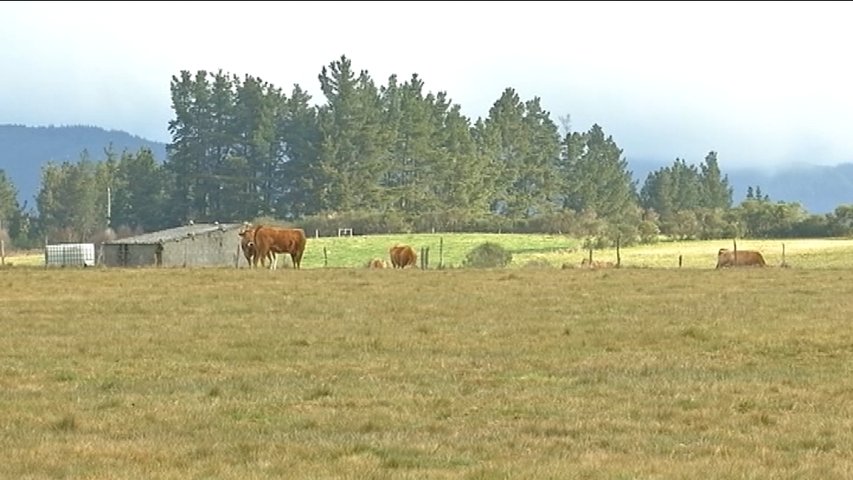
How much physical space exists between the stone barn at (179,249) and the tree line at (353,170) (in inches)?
1591

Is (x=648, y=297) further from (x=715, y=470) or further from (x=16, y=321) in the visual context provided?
(x=715, y=470)

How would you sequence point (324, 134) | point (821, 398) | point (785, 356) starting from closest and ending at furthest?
point (821, 398)
point (785, 356)
point (324, 134)

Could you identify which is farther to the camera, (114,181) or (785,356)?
(114,181)

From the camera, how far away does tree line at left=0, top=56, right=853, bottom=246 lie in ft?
370

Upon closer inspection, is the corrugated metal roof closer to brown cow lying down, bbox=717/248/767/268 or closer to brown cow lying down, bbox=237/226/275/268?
brown cow lying down, bbox=237/226/275/268

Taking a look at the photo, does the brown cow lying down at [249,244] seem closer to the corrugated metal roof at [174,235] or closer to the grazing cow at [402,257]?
the grazing cow at [402,257]

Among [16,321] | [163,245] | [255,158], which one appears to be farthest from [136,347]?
[255,158]

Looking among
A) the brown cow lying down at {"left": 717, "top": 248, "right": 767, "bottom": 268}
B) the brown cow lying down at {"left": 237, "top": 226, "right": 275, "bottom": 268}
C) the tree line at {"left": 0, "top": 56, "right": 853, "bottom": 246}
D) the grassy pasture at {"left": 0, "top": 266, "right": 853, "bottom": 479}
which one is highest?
the tree line at {"left": 0, "top": 56, "right": 853, "bottom": 246}

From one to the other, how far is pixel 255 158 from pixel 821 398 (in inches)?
4208

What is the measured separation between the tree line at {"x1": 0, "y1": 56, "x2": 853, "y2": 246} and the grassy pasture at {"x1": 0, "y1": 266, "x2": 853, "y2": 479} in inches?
2976

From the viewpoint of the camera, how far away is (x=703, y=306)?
2798 cm

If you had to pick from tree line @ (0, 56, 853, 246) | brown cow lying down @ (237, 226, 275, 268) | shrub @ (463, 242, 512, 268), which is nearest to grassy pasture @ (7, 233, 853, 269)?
shrub @ (463, 242, 512, 268)

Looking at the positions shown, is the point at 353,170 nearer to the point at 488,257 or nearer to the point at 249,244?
the point at 488,257

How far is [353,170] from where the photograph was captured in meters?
113
